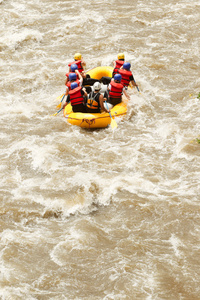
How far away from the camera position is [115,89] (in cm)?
854

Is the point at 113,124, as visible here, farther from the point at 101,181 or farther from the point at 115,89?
the point at 101,181

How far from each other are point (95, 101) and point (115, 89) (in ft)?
2.08

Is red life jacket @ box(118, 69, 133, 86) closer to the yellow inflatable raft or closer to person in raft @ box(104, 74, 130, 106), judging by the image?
person in raft @ box(104, 74, 130, 106)

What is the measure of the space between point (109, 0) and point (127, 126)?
1004 cm

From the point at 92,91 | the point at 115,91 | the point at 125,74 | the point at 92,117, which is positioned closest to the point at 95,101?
the point at 92,91

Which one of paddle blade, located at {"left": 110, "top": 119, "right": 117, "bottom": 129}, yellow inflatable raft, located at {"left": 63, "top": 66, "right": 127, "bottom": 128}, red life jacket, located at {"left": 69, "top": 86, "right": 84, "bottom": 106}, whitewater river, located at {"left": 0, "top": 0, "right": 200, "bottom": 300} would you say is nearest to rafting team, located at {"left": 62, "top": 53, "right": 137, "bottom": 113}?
red life jacket, located at {"left": 69, "top": 86, "right": 84, "bottom": 106}

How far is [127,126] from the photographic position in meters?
8.51

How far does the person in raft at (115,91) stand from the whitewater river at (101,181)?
18.4 inches

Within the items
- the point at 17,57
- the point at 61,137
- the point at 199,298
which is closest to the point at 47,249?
the point at 199,298

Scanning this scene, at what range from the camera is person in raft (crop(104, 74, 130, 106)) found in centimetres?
848

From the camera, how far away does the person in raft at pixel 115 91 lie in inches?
334

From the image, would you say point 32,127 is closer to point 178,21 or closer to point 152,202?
point 152,202

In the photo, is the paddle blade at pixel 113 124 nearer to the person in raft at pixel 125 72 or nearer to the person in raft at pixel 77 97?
the person in raft at pixel 77 97

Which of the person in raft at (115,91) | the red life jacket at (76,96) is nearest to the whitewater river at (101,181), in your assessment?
the person in raft at (115,91)
